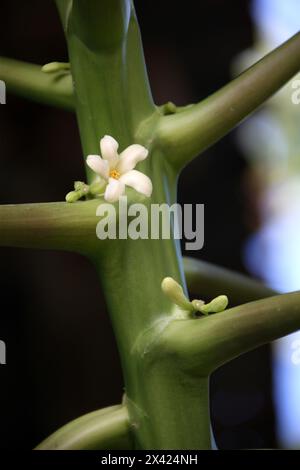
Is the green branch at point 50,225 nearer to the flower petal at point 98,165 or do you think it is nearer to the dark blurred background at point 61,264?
the flower petal at point 98,165

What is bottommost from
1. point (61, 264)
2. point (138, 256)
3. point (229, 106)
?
point (138, 256)

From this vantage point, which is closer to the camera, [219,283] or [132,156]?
[132,156]

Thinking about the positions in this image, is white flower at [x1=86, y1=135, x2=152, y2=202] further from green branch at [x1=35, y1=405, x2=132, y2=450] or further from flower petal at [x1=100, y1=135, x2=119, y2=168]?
green branch at [x1=35, y1=405, x2=132, y2=450]

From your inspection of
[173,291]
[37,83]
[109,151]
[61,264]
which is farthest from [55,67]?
[61,264]

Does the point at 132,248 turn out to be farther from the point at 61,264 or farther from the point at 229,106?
the point at 61,264

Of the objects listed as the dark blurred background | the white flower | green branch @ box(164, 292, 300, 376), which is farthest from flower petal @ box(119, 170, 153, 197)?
the dark blurred background

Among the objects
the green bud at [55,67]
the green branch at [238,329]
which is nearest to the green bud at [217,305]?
the green branch at [238,329]
